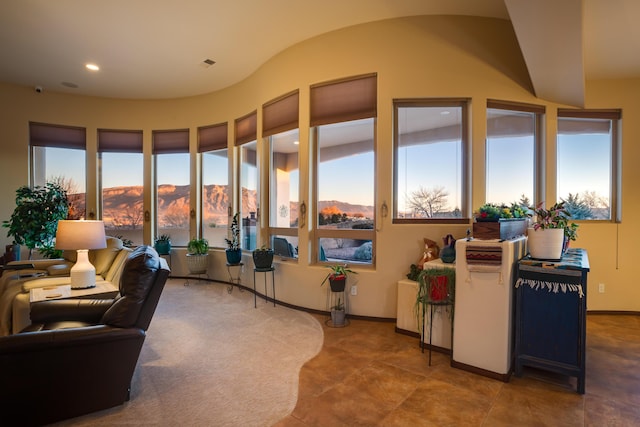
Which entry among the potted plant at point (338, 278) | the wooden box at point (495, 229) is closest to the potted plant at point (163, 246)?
the potted plant at point (338, 278)

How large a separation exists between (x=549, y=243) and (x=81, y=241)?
156 inches

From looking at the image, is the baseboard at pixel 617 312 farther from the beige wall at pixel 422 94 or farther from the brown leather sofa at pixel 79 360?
the brown leather sofa at pixel 79 360

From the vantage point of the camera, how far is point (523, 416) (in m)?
2.02

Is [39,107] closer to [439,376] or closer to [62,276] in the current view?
[62,276]

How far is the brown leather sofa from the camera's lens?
177cm

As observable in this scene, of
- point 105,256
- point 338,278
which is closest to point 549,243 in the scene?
point 338,278

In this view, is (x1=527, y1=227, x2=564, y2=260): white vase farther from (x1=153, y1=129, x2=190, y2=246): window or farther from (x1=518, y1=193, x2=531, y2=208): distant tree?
(x1=153, y1=129, x2=190, y2=246): window

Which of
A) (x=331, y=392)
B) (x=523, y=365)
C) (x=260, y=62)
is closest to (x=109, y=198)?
(x=260, y=62)

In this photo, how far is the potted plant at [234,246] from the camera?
482 centimetres

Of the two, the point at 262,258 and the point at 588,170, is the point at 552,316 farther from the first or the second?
the point at 262,258

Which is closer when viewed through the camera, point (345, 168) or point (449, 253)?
point (449, 253)

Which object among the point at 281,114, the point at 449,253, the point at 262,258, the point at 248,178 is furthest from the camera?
the point at 248,178

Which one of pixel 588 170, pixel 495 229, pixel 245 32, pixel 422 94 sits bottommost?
pixel 495 229

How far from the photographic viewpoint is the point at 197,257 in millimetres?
5457
